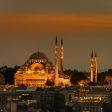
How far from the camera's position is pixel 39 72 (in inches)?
4311

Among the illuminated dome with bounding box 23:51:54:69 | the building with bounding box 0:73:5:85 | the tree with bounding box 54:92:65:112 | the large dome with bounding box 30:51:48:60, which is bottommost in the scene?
the tree with bounding box 54:92:65:112

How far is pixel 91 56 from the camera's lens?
113 metres

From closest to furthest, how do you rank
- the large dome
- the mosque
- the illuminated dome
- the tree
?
the tree → the mosque → the illuminated dome → the large dome

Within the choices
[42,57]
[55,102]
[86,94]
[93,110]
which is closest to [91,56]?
[42,57]

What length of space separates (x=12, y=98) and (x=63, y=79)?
34531 mm

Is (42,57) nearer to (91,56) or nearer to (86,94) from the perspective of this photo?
(91,56)

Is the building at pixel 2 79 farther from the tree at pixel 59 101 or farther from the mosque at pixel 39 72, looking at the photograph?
the tree at pixel 59 101

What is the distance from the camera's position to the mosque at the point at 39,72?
104438mm

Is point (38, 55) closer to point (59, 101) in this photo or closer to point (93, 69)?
point (93, 69)

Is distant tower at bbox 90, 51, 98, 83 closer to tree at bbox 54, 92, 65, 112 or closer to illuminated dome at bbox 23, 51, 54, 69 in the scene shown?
illuminated dome at bbox 23, 51, 54, 69

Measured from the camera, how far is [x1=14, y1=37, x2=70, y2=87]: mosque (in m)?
104

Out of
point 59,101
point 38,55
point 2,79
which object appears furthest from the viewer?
point 38,55

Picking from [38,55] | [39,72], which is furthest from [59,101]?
[38,55]

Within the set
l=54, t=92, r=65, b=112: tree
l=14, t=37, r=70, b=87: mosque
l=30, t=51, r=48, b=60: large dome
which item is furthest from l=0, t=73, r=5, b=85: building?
l=54, t=92, r=65, b=112: tree
